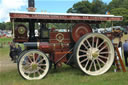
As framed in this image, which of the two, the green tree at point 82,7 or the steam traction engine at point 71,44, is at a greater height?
the green tree at point 82,7

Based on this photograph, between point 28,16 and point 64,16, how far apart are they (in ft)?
4.21

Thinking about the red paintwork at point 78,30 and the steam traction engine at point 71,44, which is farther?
the red paintwork at point 78,30

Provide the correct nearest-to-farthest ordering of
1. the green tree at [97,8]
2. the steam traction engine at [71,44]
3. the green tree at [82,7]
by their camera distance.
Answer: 1. the steam traction engine at [71,44]
2. the green tree at [82,7]
3. the green tree at [97,8]

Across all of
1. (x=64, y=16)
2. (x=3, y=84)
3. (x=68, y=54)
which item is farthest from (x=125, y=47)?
(x=3, y=84)

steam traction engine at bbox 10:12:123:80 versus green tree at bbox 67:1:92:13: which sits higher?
green tree at bbox 67:1:92:13

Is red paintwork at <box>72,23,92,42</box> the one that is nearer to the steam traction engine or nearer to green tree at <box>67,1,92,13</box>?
the steam traction engine

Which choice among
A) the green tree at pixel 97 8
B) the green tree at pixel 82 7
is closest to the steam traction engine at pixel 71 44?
the green tree at pixel 82 7

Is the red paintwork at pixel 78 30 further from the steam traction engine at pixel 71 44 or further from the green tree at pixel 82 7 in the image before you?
the green tree at pixel 82 7

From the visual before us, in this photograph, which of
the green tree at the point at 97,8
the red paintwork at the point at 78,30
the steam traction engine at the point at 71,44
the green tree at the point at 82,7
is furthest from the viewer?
the green tree at the point at 97,8

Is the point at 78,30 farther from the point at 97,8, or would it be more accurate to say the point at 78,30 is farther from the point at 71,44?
the point at 97,8

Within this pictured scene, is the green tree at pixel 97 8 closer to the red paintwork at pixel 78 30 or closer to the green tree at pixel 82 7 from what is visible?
the green tree at pixel 82 7

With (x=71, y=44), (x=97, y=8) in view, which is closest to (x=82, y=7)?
(x=97, y=8)

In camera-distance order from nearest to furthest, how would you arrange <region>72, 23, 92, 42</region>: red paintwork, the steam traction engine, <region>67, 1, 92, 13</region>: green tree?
1. the steam traction engine
2. <region>72, 23, 92, 42</region>: red paintwork
3. <region>67, 1, 92, 13</region>: green tree

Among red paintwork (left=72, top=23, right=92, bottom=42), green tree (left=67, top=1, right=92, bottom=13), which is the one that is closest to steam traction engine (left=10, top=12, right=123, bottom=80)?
red paintwork (left=72, top=23, right=92, bottom=42)
